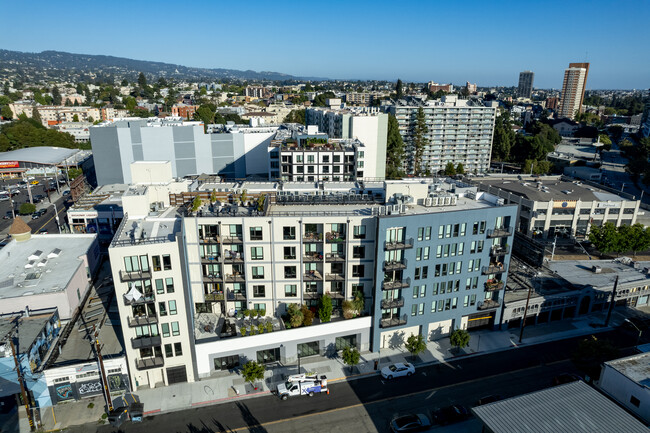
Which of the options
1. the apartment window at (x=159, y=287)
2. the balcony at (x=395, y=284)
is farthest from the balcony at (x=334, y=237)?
the apartment window at (x=159, y=287)

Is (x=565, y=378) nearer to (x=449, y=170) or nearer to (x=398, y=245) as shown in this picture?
(x=398, y=245)

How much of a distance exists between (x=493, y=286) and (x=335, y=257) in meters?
22.5

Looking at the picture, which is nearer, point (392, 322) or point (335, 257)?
point (335, 257)

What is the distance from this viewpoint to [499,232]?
49.9 metres

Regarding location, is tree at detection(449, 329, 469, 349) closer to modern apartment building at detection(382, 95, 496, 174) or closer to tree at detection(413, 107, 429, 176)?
tree at detection(413, 107, 429, 176)

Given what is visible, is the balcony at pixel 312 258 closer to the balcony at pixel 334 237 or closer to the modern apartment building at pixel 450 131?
the balcony at pixel 334 237

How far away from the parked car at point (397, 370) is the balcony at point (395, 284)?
30.4 ft

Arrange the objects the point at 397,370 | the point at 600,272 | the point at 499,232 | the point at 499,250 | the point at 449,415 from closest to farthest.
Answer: the point at 449,415, the point at 397,370, the point at 499,232, the point at 499,250, the point at 600,272

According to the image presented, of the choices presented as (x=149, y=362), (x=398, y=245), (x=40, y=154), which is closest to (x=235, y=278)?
(x=149, y=362)

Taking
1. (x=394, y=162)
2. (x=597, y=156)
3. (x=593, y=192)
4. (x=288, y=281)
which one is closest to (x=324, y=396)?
(x=288, y=281)

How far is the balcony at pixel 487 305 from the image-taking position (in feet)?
172

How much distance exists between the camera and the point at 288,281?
4828 centimetres

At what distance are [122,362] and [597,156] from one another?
200814mm

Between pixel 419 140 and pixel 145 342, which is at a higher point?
pixel 419 140
